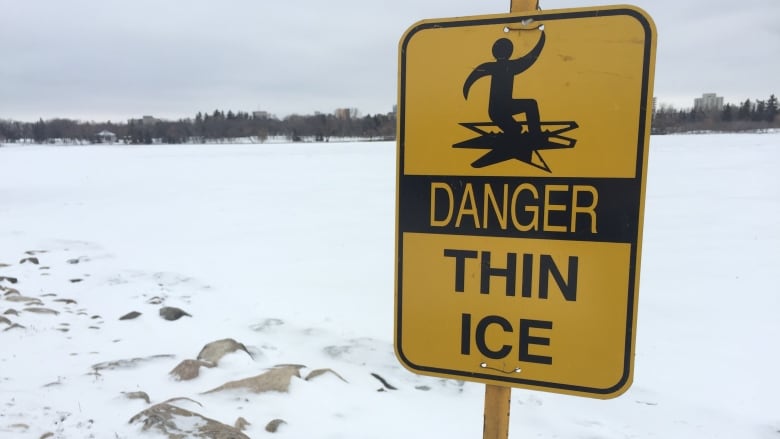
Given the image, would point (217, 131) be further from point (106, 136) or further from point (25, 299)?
point (25, 299)

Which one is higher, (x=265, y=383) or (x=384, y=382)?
(x=265, y=383)

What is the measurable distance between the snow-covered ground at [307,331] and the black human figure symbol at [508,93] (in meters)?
2.92

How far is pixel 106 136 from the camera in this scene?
4564 inches

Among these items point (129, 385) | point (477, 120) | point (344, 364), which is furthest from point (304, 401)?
point (477, 120)

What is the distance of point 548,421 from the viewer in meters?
3.78

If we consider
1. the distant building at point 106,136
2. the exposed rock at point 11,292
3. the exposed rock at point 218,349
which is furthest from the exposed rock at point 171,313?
the distant building at point 106,136

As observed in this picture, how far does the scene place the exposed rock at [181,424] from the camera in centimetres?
328

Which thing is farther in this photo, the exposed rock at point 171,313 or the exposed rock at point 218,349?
the exposed rock at point 171,313

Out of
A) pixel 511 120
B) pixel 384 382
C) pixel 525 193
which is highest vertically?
pixel 511 120

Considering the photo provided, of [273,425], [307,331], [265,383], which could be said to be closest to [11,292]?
[307,331]

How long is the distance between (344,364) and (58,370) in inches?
105

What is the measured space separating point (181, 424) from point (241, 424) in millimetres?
412

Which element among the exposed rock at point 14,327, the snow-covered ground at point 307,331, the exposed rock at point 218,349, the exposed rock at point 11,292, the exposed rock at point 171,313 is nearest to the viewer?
the snow-covered ground at point 307,331

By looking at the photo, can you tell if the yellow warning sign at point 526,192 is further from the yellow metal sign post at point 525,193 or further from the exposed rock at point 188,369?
the exposed rock at point 188,369
